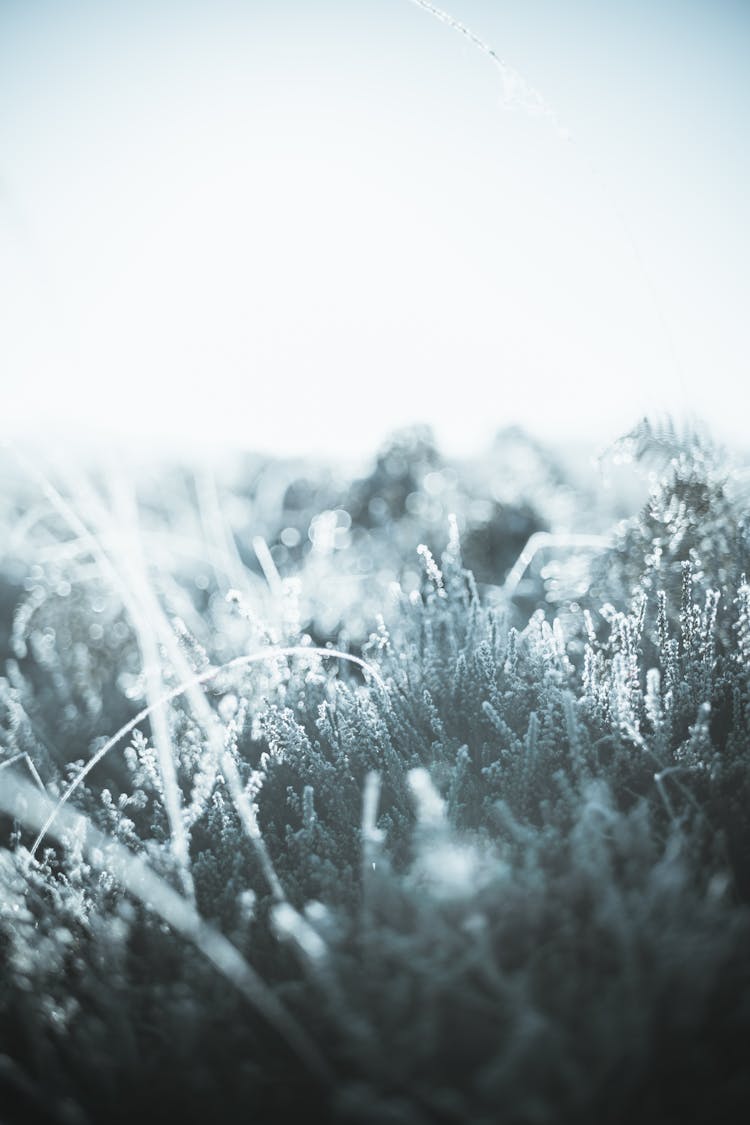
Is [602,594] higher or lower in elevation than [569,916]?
higher

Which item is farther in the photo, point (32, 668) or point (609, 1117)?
point (32, 668)

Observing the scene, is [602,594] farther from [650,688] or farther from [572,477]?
[572,477]

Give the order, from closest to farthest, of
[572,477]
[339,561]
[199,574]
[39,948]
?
[39,948]
[339,561]
[199,574]
[572,477]

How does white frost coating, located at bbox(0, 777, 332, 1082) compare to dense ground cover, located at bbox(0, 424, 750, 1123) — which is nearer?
dense ground cover, located at bbox(0, 424, 750, 1123)

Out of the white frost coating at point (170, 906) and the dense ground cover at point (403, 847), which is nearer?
the dense ground cover at point (403, 847)

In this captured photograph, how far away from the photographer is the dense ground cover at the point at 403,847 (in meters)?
0.94

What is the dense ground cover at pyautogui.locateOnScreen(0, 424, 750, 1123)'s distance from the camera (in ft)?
3.09

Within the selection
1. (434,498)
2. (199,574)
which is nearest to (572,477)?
(434,498)

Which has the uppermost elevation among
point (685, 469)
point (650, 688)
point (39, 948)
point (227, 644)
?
point (685, 469)

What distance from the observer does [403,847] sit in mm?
1629

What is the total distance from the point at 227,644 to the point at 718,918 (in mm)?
2320

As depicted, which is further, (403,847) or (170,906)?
(403,847)

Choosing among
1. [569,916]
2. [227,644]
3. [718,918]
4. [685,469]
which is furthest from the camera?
[227,644]

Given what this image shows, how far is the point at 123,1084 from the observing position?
1.13 m
